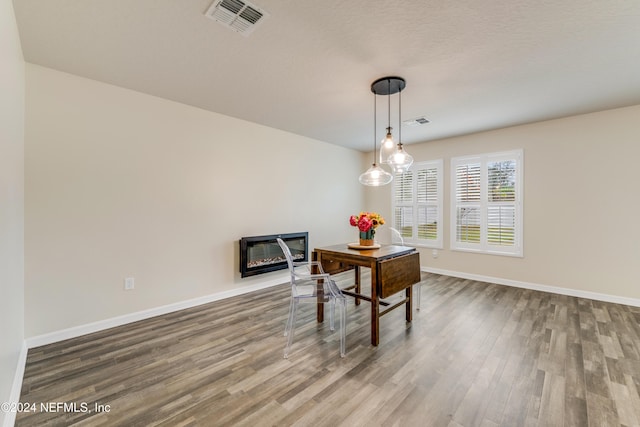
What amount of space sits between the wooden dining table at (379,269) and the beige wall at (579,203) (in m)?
2.44

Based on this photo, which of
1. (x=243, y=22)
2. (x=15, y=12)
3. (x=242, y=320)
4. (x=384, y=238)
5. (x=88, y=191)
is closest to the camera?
(x=15, y=12)

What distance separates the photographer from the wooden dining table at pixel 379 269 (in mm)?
2455

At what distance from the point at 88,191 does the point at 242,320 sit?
2.00 metres

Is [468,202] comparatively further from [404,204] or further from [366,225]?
[366,225]

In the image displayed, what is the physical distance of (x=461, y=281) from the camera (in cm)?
451

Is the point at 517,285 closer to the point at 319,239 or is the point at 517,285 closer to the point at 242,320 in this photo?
the point at 319,239

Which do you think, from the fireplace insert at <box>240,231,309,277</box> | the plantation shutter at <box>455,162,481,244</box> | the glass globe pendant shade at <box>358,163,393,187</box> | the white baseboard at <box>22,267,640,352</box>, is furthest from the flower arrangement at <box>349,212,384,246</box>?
the plantation shutter at <box>455,162,481,244</box>

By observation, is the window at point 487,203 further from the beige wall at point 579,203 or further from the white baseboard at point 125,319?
the white baseboard at point 125,319

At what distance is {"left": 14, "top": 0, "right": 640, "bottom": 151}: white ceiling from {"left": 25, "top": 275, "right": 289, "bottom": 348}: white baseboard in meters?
2.40

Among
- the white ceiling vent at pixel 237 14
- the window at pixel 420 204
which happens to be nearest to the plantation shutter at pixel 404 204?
the window at pixel 420 204

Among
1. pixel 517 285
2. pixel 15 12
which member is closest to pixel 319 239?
pixel 517 285

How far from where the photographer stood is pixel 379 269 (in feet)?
8.10

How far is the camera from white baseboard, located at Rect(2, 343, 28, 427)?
4.89ft

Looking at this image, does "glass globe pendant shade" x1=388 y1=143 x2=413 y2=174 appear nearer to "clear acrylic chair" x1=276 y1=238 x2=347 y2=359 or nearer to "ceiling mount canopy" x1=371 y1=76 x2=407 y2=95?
"ceiling mount canopy" x1=371 y1=76 x2=407 y2=95
